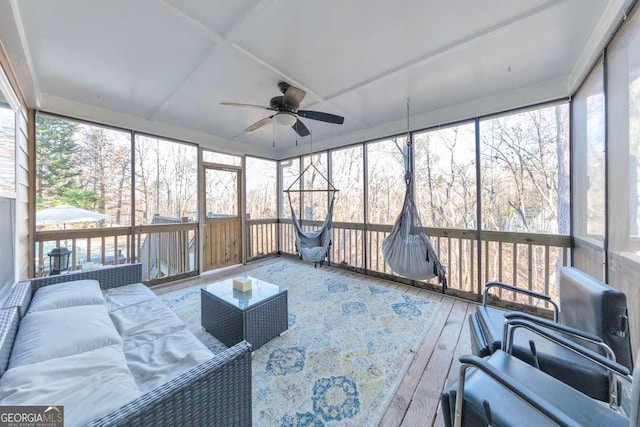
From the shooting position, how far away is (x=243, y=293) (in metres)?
2.26

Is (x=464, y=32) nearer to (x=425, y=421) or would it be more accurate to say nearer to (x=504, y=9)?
(x=504, y=9)

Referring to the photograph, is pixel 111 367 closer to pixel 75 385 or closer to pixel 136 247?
pixel 75 385

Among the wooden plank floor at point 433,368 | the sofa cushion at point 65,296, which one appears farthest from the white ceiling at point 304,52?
the wooden plank floor at point 433,368

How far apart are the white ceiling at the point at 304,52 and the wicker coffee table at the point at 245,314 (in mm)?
2103

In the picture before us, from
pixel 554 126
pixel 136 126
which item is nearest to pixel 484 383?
pixel 554 126

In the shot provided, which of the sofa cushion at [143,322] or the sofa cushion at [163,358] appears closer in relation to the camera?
the sofa cushion at [163,358]

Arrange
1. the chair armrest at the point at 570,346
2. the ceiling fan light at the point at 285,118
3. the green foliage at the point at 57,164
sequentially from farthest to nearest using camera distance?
the green foliage at the point at 57,164 < the ceiling fan light at the point at 285,118 < the chair armrest at the point at 570,346

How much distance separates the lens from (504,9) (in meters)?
1.54

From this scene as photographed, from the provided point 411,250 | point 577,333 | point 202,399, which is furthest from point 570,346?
point 411,250

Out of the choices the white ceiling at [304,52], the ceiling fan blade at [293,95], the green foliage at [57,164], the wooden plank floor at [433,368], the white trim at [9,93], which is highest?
the white ceiling at [304,52]

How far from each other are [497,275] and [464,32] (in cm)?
262

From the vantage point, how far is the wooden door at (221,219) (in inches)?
165

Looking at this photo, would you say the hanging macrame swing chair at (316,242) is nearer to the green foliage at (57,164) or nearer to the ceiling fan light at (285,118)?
the ceiling fan light at (285,118)

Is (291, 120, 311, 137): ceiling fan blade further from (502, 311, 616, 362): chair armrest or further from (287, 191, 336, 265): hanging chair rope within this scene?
(502, 311, 616, 362): chair armrest
